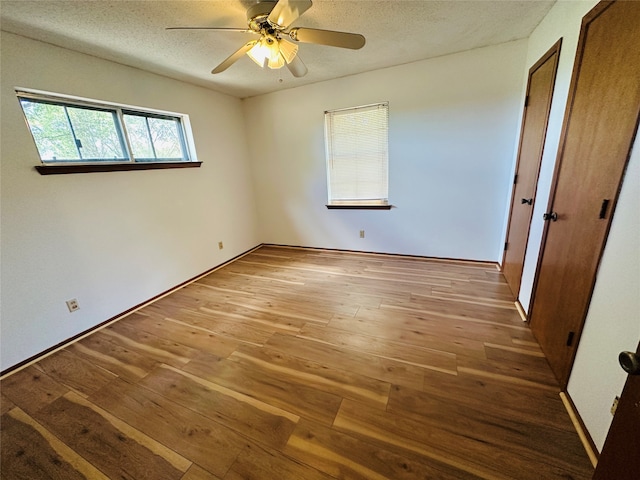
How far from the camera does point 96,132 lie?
7.70 feet

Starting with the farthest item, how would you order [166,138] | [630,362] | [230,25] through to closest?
[166,138] → [230,25] → [630,362]

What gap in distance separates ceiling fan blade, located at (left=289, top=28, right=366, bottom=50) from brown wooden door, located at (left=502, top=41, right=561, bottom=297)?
4.83 ft

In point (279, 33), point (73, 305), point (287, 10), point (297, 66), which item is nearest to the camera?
point (287, 10)

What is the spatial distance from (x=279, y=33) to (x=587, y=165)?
1.99 metres

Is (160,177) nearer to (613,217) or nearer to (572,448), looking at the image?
(613,217)

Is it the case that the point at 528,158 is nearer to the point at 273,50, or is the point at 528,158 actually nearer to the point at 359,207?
the point at 359,207

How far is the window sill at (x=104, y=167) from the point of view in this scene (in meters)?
1.97

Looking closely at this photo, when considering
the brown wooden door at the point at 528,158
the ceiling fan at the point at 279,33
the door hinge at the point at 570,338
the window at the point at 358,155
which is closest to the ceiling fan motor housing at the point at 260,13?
the ceiling fan at the point at 279,33

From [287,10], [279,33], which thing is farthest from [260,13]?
[287,10]

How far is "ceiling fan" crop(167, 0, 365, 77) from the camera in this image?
137cm

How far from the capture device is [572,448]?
1173 millimetres

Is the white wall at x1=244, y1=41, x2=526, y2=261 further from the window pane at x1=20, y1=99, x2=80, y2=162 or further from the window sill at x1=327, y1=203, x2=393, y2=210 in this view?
the window pane at x1=20, y1=99, x2=80, y2=162

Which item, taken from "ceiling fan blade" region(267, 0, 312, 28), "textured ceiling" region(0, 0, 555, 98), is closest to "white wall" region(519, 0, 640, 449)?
"textured ceiling" region(0, 0, 555, 98)

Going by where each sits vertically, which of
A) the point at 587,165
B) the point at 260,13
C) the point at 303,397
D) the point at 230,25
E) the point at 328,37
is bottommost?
the point at 303,397
